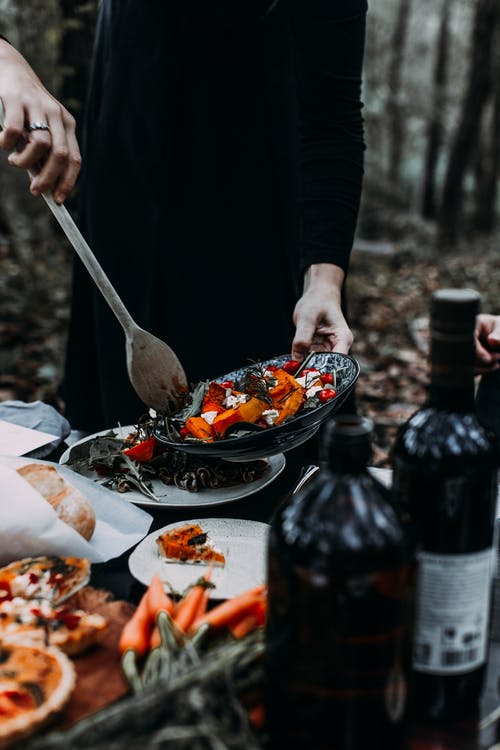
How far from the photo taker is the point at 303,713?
0.81 m

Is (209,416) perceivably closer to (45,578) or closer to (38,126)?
(45,578)

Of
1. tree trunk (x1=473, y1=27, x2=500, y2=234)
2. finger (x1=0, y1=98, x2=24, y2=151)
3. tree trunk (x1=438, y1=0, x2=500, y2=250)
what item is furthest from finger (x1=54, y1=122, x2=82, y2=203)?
tree trunk (x1=473, y1=27, x2=500, y2=234)

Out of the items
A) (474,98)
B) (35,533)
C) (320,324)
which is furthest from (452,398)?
(474,98)

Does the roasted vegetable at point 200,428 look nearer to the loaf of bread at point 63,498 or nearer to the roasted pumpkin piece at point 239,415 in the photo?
the roasted pumpkin piece at point 239,415

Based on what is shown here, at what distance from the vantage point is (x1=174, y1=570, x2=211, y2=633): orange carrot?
1.06 meters

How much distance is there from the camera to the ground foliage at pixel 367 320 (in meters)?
5.32

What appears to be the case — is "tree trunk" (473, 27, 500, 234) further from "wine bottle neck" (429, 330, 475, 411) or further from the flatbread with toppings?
the flatbread with toppings

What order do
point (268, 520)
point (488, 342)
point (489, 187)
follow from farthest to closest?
point (489, 187) < point (488, 342) < point (268, 520)

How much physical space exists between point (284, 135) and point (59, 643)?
1809mm

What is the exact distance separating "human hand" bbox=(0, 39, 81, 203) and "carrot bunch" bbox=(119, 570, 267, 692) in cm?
89

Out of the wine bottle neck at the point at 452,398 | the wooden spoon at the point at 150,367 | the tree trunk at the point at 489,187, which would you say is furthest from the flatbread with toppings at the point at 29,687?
the tree trunk at the point at 489,187

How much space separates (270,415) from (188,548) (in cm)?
40

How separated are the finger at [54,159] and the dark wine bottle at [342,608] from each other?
102 centimetres

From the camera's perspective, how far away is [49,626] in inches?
41.7
